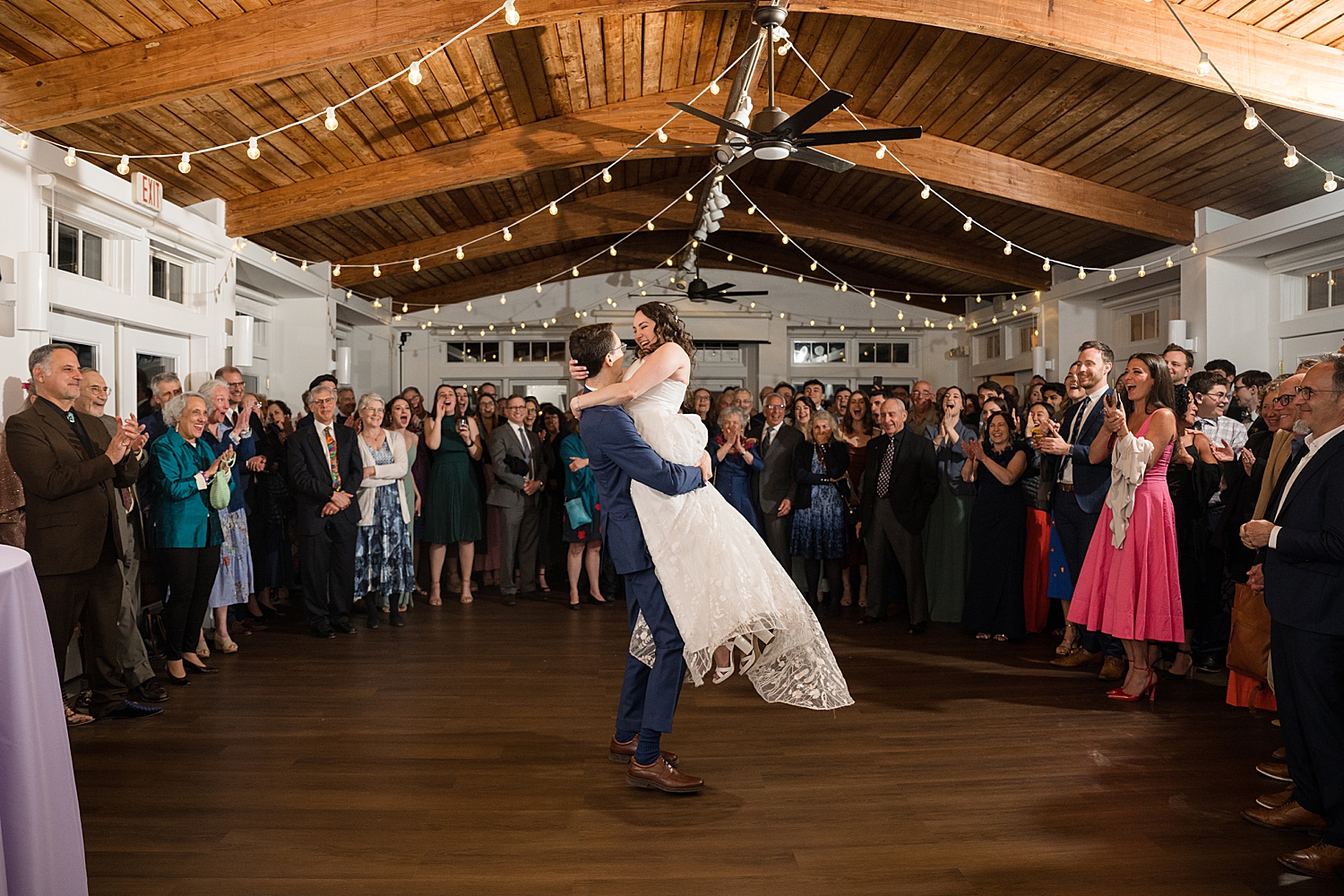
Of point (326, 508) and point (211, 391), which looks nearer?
point (211, 391)

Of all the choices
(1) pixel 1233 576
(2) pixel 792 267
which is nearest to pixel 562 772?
(1) pixel 1233 576

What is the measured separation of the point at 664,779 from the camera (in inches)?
118

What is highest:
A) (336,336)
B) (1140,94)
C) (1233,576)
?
(1140,94)

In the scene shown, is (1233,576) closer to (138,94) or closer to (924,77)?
(924,77)

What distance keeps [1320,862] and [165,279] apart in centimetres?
752

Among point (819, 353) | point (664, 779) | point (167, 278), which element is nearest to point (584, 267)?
point (819, 353)

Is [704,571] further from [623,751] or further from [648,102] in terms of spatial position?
[648,102]

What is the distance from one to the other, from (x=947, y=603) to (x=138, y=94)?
212 inches

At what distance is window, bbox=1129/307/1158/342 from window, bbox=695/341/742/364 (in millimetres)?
5532

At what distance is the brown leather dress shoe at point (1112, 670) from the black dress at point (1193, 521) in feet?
1.33

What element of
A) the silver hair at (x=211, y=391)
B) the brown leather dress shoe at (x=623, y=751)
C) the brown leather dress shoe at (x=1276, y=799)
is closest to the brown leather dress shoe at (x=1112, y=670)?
the brown leather dress shoe at (x=1276, y=799)

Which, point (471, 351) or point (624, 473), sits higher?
point (471, 351)

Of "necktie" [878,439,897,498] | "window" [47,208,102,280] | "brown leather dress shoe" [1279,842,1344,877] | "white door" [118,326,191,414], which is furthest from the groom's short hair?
"white door" [118,326,191,414]

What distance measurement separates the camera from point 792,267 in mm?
13477
